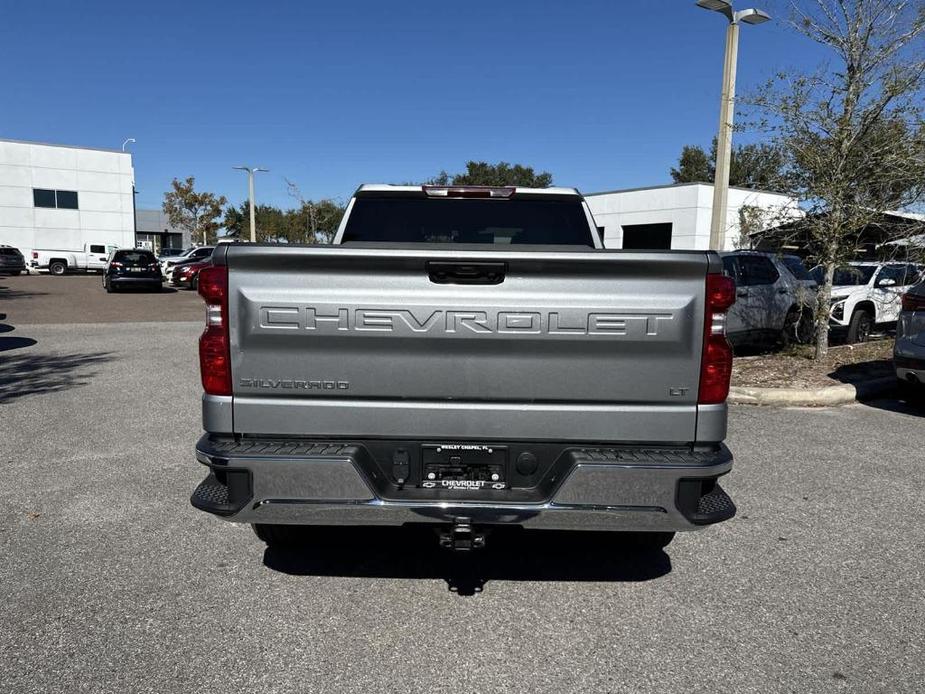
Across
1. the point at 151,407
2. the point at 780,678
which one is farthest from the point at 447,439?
the point at 151,407

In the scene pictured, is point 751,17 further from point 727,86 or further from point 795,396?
point 795,396

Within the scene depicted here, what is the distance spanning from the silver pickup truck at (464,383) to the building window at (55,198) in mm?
48970

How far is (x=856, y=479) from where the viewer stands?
17.9 ft

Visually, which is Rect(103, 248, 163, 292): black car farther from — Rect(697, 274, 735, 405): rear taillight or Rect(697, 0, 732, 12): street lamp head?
Rect(697, 274, 735, 405): rear taillight

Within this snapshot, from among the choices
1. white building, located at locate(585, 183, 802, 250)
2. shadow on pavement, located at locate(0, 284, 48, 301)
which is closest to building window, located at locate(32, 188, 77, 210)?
shadow on pavement, located at locate(0, 284, 48, 301)

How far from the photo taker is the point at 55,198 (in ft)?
145

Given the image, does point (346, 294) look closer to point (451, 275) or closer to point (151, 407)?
point (451, 275)

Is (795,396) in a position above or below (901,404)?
above

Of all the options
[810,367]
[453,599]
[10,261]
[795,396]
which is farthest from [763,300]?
[10,261]

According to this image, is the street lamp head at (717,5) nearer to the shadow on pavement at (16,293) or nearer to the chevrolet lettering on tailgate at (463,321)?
the chevrolet lettering on tailgate at (463,321)

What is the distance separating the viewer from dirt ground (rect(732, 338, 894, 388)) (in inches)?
346

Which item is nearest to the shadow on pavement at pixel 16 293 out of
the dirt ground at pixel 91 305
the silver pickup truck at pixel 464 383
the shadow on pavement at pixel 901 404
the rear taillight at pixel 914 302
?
the dirt ground at pixel 91 305

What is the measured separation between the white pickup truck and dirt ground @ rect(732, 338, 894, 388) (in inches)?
1621

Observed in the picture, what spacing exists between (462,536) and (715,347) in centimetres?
135
